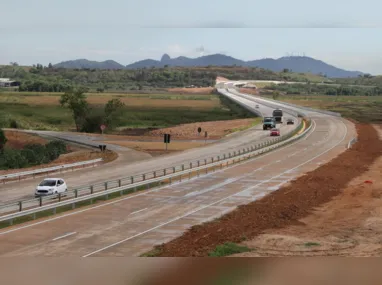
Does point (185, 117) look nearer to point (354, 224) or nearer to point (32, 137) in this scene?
point (32, 137)

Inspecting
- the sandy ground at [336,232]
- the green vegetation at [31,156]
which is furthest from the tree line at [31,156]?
the sandy ground at [336,232]

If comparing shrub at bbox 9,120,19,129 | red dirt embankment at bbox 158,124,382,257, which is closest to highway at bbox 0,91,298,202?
red dirt embankment at bbox 158,124,382,257

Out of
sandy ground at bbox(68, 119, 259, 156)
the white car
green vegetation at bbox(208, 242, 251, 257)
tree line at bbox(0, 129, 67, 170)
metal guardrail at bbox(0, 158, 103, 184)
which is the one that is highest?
green vegetation at bbox(208, 242, 251, 257)

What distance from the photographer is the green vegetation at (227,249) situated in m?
19.8

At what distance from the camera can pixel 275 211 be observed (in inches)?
1206

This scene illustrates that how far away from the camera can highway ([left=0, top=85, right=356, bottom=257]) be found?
21812 millimetres

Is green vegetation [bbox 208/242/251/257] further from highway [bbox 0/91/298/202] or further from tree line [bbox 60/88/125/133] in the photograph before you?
tree line [bbox 60/88/125/133]

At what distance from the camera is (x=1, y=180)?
40188mm

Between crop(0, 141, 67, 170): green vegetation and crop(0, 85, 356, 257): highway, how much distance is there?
17361 millimetres

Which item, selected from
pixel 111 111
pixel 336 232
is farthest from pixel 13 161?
pixel 111 111

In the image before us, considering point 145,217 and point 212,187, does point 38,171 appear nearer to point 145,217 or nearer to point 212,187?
point 212,187

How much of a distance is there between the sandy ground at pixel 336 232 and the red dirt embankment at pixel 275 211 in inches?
28.9

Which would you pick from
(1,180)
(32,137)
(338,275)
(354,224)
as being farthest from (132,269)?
(32,137)

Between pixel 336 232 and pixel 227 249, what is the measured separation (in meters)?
6.53
